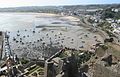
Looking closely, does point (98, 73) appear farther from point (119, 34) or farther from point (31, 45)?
point (119, 34)

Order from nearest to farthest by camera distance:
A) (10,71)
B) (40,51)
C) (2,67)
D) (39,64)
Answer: (10,71)
(2,67)
(39,64)
(40,51)

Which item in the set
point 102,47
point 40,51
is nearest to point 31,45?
point 40,51

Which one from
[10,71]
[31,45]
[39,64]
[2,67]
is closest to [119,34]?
[31,45]

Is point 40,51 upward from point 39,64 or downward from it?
downward

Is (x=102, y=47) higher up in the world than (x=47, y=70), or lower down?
lower down

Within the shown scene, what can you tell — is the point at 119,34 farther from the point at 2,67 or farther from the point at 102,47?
the point at 2,67

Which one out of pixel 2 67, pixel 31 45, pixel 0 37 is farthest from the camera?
pixel 31 45

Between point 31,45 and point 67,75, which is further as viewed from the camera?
point 31,45

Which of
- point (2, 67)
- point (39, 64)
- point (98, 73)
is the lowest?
point (39, 64)

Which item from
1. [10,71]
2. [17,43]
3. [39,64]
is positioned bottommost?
[17,43]
